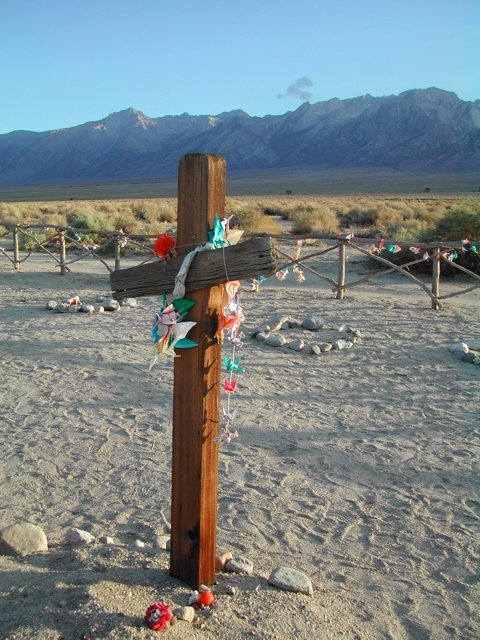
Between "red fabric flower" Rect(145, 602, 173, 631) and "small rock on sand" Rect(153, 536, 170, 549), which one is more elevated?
"red fabric flower" Rect(145, 602, 173, 631)

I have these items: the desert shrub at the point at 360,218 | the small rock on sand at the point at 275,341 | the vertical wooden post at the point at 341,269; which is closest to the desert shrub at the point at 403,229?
the desert shrub at the point at 360,218

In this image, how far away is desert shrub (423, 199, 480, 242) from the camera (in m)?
16.0

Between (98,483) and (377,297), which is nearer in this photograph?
(98,483)

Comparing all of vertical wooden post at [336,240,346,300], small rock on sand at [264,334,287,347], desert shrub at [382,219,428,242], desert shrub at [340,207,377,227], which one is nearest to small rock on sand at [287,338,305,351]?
small rock on sand at [264,334,287,347]

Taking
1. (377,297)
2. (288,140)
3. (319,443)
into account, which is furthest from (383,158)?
(319,443)

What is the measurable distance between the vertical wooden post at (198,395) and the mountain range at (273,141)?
10484cm

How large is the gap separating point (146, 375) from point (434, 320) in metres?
5.00

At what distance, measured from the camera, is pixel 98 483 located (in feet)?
13.6

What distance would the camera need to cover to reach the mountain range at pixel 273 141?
112 meters

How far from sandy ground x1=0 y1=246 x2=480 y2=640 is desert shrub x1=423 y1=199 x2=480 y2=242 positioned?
8.37m

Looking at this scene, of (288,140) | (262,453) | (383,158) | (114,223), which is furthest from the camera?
(288,140)

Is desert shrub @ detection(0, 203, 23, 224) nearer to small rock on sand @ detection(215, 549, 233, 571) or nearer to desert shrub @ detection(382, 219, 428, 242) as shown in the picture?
desert shrub @ detection(382, 219, 428, 242)

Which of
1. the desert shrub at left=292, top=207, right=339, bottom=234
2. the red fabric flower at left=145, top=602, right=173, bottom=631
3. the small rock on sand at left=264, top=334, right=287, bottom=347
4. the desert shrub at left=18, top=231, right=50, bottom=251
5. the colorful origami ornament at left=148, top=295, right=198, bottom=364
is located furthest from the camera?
the desert shrub at left=292, top=207, right=339, bottom=234

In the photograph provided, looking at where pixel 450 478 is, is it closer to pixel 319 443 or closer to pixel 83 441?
pixel 319 443
